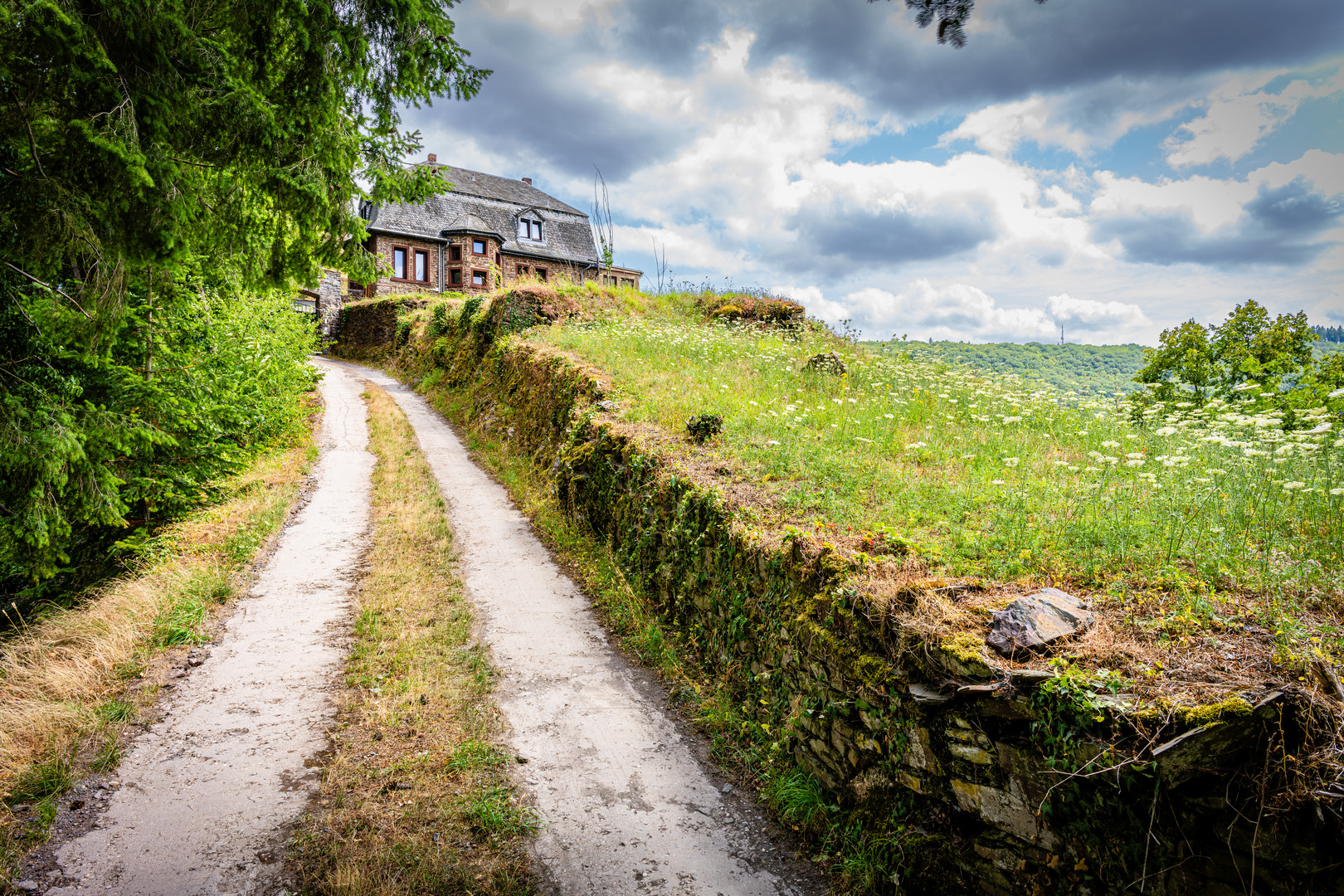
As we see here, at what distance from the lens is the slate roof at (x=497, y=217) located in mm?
37719

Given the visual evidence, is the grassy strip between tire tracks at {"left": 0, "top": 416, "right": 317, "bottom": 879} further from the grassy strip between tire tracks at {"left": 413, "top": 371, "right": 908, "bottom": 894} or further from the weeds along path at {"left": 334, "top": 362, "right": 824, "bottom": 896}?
the grassy strip between tire tracks at {"left": 413, "top": 371, "right": 908, "bottom": 894}

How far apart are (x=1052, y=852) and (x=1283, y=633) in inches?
61.9

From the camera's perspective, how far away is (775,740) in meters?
5.07

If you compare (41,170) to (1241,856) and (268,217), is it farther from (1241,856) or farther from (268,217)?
(1241,856)

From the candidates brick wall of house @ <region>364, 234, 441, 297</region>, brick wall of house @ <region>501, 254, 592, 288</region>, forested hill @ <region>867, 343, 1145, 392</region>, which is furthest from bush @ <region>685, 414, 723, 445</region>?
brick wall of house @ <region>364, 234, 441, 297</region>

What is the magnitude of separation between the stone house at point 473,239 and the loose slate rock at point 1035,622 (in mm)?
34392

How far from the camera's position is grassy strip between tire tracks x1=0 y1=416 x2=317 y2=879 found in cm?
436

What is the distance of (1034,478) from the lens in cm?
605

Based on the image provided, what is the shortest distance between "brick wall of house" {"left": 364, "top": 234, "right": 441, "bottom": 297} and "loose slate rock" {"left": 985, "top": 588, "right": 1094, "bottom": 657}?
3853 centimetres

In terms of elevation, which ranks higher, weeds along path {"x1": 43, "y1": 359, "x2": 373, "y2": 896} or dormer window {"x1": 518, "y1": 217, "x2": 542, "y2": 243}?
dormer window {"x1": 518, "y1": 217, "x2": 542, "y2": 243}

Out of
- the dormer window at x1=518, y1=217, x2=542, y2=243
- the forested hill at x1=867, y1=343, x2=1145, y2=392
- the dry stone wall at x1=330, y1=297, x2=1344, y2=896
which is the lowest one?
the dry stone wall at x1=330, y1=297, x2=1344, y2=896

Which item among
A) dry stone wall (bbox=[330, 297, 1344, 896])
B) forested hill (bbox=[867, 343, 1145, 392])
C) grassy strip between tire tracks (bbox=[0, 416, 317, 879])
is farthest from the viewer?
forested hill (bbox=[867, 343, 1145, 392])

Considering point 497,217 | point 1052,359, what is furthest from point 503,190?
point 1052,359

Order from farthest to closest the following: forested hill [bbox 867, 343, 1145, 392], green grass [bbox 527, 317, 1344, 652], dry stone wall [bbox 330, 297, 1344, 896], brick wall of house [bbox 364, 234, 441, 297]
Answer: brick wall of house [bbox 364, 234, 441, 297]
forested hill [bbox 867, 343, 1145, 392]
green grass [bbox 527, 317, 1344, 652]
dry stone wall [bbox 330, 297, 1344, 896]
